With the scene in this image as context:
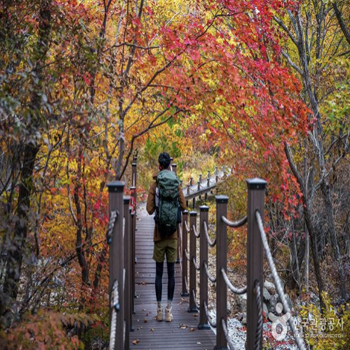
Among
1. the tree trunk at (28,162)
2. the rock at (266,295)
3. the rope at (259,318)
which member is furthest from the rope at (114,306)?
the rock at (266,295)

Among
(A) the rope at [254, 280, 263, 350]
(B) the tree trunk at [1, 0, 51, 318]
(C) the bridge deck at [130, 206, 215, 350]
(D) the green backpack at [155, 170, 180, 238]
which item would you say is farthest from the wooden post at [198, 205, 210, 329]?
(A) the rope at [254, 280, 263, 350]

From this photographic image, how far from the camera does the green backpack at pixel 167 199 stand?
19.7 feet

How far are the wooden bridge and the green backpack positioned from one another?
1.16 ft

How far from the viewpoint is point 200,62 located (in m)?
6.83

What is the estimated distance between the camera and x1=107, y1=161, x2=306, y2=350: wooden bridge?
344 cm

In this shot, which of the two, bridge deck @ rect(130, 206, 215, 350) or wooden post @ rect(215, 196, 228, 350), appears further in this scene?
bridge deck @ rect(130, 206, 215, 350)

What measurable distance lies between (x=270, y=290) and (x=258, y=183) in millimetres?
13102

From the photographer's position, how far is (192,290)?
701 centimetres

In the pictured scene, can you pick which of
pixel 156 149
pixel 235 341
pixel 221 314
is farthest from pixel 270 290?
pixel 221 314

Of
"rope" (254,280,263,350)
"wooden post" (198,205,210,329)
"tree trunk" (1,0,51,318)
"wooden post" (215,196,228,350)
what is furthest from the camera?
"wooden post" (198,205,210,329)

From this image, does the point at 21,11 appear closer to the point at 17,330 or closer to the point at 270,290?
the point at 17,330

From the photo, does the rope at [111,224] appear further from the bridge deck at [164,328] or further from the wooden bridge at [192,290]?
the bridge deck at [164,328]

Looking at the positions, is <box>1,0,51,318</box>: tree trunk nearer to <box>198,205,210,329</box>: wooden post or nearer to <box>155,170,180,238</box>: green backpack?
<box>155,170,180,238</box>: green backpack

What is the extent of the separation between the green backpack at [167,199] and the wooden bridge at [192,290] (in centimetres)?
35
